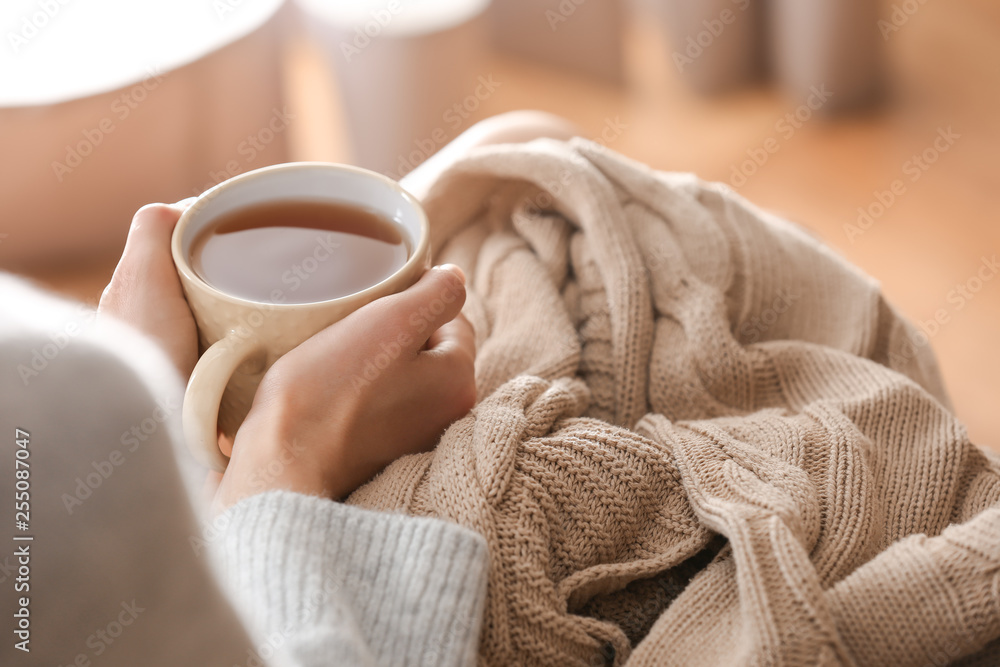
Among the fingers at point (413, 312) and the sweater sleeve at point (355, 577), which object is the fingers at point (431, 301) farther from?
the sweater sleeve at point (355, 577)

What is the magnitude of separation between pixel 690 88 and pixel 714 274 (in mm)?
1486

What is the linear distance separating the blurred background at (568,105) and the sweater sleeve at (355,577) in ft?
3.49

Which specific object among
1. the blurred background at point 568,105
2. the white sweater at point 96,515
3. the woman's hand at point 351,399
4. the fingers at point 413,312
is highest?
the white sweater at point 96,515

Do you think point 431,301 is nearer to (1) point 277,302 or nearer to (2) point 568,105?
(1) point 277,302

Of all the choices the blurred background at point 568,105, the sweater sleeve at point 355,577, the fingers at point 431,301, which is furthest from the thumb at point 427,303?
the blurred background at point 568,105

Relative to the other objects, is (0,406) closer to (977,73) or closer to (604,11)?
(604,11)

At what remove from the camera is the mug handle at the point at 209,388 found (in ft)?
1.63

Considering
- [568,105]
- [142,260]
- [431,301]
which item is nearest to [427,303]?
[431,301]

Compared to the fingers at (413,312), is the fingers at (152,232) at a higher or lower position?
lower

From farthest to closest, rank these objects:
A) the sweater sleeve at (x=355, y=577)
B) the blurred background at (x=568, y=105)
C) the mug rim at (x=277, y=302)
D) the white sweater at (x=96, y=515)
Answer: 1. the blurred background at (x=568, y=105)
2. the mug rim at (x=277, y=302)
3. the sweater sleeve at (x=355, y=577)
4. the white sweater at (x=96, y=515)

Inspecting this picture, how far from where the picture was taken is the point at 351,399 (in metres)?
0.55

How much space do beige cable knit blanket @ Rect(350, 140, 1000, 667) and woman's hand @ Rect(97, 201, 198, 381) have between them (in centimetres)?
16

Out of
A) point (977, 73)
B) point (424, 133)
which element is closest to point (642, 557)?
point (424, 133)

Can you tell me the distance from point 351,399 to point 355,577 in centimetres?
13
